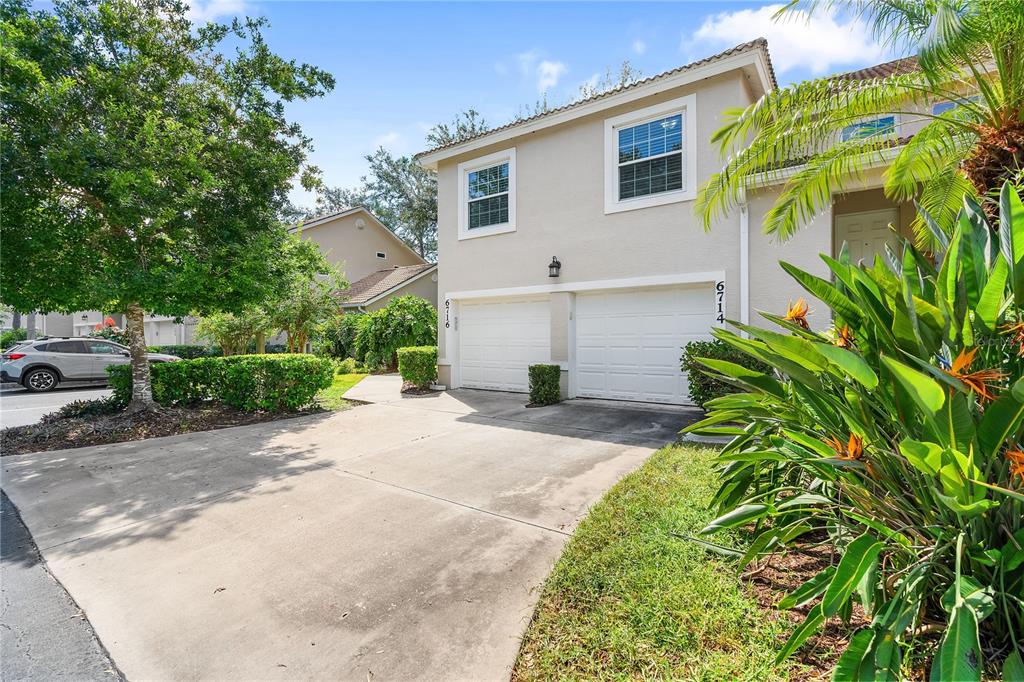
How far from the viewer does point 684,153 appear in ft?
26.7

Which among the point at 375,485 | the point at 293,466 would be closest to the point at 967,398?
the point at 375,485

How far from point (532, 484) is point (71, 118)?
8.09 meters

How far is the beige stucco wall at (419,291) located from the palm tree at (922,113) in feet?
49.0

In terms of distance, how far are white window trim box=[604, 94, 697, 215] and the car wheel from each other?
643 inches

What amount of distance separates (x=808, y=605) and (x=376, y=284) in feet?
68.9

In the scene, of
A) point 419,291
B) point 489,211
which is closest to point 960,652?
point 489,211

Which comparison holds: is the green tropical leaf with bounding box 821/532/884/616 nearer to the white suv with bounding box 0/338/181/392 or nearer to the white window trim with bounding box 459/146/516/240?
the white window trim with bounding box 459/146/516/240

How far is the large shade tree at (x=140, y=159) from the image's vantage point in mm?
6141

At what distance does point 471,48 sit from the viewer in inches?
312

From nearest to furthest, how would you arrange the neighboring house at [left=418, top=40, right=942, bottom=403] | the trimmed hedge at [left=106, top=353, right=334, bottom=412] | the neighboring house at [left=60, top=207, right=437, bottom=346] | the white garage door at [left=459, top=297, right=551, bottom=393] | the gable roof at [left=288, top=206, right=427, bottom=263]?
the neighboring house at [left=418, top=40, right=942, bottom=403] < the trimmed hedge at [left=106, top=353, right=334, bottom=412] < the white garage door at [left=459, top=297, right=551, bottom=393] < the neighboring house at [left=60, top=207, right=437, bottom=346] < the gable roof at [left=288, top=206, right=427, bottom=263]

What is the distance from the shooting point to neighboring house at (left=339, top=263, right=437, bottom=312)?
19.2 m

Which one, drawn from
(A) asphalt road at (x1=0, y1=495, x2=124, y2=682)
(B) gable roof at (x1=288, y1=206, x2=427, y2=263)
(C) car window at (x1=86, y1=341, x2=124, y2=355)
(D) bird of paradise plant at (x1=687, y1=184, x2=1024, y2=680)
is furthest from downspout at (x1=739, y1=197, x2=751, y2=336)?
(C) car window at (x1=86, y1=341, x2=124, y2=355)

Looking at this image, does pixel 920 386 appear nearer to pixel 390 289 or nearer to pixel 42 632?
pixel 42 632

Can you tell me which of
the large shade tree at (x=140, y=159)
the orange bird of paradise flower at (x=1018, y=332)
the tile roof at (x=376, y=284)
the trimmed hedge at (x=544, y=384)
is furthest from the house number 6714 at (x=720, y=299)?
the tile roof at (x=376, y=284)
